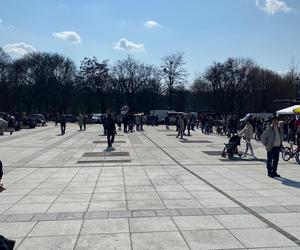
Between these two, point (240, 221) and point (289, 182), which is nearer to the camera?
point (240, 221)

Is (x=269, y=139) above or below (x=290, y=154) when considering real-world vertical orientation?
above

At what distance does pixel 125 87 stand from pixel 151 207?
259 ft

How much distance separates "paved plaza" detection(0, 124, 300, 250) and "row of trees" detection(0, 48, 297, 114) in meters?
58.7

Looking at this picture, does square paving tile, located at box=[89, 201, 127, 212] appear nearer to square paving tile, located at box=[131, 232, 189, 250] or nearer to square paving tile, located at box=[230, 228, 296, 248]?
square paving tile, located at box=[131, 232, 189, 250]

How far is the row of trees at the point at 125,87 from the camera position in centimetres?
7469

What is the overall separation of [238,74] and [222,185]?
6590cm

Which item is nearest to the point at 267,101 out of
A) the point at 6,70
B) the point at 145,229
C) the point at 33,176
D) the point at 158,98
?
the point at 158,98

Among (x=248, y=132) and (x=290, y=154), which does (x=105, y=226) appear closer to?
(x=290, y=154)

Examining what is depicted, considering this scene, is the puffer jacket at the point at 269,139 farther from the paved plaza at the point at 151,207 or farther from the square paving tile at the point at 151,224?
the square paving tile at the point at 151,224

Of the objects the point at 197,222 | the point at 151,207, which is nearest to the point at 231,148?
the point at 151,207

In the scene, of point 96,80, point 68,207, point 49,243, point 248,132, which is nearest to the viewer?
point 49,243

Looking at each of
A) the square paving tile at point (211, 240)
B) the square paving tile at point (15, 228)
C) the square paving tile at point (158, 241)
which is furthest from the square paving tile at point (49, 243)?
the square paving tile at point (211, 240)

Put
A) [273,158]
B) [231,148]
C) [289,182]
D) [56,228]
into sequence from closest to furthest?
[56,228] < [289,182] < [273,158] < [231,148]

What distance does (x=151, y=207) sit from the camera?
27.6ft
